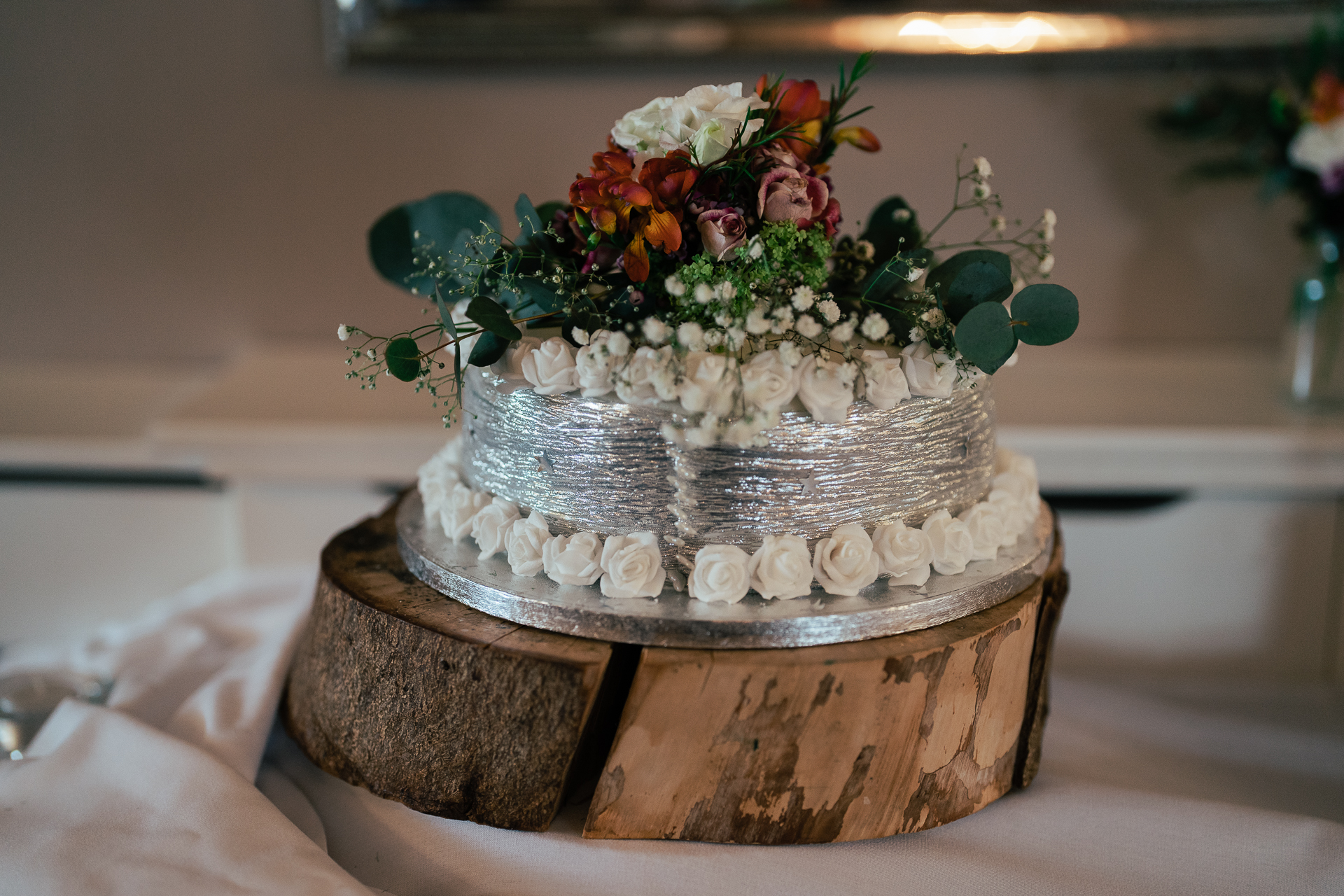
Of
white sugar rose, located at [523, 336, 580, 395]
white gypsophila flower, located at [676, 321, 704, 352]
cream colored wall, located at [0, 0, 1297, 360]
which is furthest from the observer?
cream colored wall, located at [0, 0, 1297, 360]

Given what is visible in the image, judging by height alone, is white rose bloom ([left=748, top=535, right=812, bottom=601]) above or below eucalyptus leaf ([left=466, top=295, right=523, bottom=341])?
below

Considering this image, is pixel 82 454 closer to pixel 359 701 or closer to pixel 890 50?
pixel 359 701

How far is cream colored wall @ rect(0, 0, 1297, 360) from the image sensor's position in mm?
1934

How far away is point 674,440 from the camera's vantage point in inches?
32.8

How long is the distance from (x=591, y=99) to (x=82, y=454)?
1.23 m

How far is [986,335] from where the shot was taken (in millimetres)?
891

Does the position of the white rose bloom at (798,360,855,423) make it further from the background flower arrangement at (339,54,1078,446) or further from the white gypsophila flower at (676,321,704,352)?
the white gypsophila flower at (676,321,704,352)

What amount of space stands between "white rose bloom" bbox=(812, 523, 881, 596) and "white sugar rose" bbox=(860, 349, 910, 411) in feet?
0.42

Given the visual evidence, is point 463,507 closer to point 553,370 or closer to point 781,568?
point 553,370

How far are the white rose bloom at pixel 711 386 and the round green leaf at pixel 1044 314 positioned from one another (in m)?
0.30

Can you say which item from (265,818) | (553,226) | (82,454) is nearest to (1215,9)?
(553,226)

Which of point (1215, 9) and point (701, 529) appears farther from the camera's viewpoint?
point (1215, 9)

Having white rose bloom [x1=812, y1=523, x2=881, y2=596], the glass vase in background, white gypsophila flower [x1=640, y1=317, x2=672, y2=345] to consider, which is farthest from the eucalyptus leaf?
the glass vase in background

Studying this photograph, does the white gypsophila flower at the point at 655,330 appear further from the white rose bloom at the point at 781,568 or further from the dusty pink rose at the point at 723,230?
the white rose bloom at the point at 781,568
